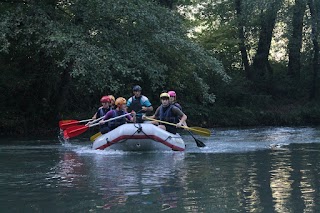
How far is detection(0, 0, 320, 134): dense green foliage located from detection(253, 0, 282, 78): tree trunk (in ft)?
0.18

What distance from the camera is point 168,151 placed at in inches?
517

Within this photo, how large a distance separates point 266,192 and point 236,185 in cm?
71

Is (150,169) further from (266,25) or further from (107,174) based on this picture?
(266,25)

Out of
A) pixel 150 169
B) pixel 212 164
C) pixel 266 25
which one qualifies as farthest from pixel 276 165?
pixel 266 25

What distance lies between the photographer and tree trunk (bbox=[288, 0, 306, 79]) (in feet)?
82.8

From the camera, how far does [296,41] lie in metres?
26.8

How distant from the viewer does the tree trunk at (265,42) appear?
2575 centimetres

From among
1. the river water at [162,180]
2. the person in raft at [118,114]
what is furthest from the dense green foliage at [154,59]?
the river water at [162,180]

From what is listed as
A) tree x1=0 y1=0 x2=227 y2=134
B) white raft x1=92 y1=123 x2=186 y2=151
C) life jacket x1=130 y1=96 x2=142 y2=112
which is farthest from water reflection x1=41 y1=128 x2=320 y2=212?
tree x1=0 y1=0 x2=227 y2=134

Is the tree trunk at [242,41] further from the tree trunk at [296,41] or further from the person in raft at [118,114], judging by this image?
the person in raft at [118,114]

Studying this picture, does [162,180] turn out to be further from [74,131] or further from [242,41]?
[242,41]

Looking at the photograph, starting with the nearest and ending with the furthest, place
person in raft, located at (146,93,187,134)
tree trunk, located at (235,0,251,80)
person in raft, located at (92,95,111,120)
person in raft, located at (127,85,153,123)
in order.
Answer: person in raft, located at (146,93,187,134) → person in raft, located at (127,85,153,123) → person in raft, located at (92,95,111,120) → tree trunk, located at (235,0,251,80)

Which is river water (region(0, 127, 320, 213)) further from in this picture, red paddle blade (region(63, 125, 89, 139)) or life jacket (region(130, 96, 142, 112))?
life jacket (region(130, 96, 142, 112))

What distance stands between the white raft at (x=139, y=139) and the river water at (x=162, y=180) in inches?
8.6
